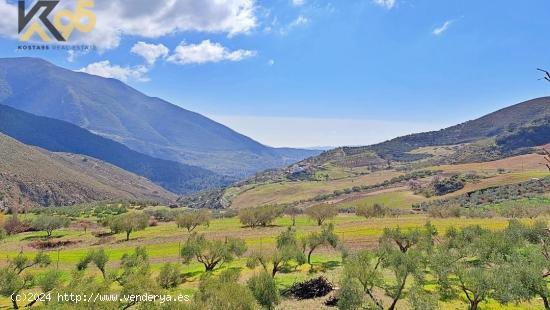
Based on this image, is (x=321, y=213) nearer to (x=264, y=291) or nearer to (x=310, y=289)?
(x=310, y=289)

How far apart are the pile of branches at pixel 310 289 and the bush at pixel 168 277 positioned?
13.7 m

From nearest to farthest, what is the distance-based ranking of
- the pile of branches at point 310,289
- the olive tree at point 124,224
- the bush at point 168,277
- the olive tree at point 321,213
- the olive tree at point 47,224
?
the pile of branches at point 310,289
the bush at point 168,277
the olive tree at point 124,224
the olive tree at point 47,224
the olive tree at point 321,213

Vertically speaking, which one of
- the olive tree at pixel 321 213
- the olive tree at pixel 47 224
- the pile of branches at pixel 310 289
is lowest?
the pile of branches at pixel 310 289

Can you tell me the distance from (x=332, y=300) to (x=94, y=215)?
11775cm

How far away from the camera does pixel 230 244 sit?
5903 centimetres

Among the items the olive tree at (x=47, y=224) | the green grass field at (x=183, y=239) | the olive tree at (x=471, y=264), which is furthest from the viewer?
the olive tree at (x=47, y=224)

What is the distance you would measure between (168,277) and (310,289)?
1710cm

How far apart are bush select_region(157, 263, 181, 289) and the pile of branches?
540 inches

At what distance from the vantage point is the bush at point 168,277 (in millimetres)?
47094

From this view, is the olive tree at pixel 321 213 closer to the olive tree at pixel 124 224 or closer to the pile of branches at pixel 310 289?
the olive tree at pixel 124 224

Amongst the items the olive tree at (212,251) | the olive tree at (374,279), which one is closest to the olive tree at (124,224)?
the olive tree at (212,251)

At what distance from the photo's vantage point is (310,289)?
44.6 meters

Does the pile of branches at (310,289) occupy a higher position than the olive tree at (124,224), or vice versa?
the olive tree at (124,224)

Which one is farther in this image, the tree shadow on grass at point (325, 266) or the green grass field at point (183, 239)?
the tree shadow on grass at point (325, 266)
